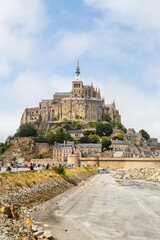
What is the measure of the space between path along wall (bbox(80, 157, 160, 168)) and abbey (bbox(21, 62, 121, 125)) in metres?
43.9

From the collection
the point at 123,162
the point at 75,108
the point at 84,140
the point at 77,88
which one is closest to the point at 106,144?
the point at 84,140

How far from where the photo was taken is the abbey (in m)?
135

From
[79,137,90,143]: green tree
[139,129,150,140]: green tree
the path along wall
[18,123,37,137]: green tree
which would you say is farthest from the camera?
[139,129,150,140]: green tree

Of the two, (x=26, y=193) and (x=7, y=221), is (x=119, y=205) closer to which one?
(x=26, y=193)

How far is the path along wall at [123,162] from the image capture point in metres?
83.6

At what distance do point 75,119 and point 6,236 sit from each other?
12147 centimetres

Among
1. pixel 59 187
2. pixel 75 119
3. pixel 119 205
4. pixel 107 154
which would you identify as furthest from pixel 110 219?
pixel 75 119

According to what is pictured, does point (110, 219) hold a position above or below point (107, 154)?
below

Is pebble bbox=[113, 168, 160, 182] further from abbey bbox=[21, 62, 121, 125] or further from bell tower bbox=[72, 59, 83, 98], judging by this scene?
bell tower bbox=[72, 59, 83, 98]

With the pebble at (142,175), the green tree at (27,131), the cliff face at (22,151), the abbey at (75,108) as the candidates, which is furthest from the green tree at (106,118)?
the pebble at (142,175)

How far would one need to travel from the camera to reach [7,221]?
12.6 m

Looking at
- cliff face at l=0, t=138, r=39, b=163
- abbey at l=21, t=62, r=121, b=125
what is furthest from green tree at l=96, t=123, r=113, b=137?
cliff face at l=0, t=138, r=39, b=163

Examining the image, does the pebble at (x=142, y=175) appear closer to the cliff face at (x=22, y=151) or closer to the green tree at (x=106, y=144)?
the green tree at (x=106, y=144)

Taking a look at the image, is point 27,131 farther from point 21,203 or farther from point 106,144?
point 21,203
